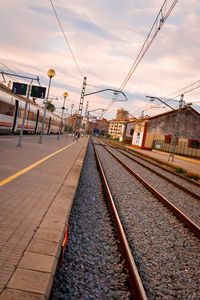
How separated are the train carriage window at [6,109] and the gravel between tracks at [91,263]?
1477cm

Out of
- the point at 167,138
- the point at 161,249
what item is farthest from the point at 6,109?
the point at 167,138

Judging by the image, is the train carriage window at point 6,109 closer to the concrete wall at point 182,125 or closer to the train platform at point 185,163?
the train platform at point 185,163

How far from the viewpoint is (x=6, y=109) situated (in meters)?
18.8

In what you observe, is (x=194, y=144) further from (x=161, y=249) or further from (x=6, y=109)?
(x=161, y=249)

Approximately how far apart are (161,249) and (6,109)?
17.6 metres

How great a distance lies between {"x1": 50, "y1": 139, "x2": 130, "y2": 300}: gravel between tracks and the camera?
8.89 ft

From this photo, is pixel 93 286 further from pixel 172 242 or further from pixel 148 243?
pixel 172 242

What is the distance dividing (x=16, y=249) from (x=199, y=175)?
13264 millimetres

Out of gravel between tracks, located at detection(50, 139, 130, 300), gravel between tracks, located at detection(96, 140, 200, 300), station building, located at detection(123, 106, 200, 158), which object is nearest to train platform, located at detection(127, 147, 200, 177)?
gravel between tracks, located at detection(96, 140, 200, 300)

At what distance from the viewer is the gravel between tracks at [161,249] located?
3080 millimetres

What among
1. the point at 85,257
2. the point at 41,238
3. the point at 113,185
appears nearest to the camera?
the point at 41,238

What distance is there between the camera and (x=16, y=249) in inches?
111

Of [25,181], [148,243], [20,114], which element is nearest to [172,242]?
[148,243]

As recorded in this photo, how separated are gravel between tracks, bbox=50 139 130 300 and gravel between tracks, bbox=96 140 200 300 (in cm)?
36
